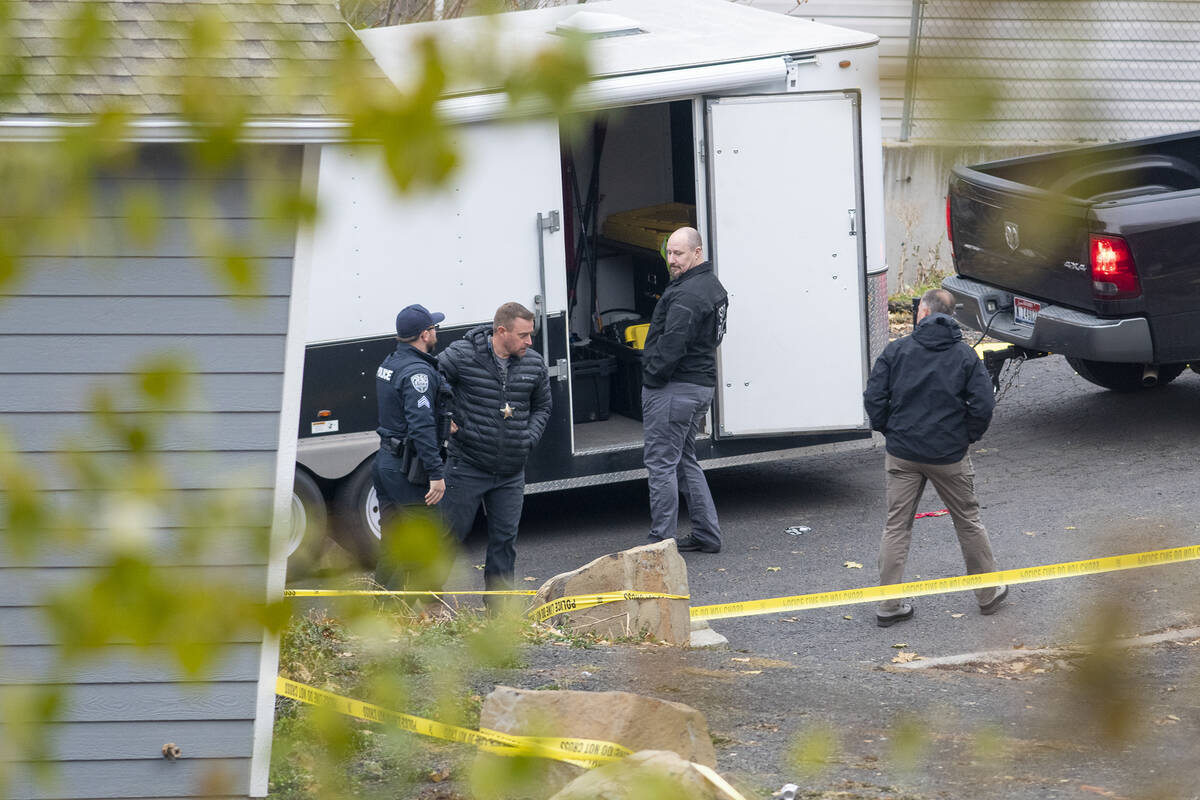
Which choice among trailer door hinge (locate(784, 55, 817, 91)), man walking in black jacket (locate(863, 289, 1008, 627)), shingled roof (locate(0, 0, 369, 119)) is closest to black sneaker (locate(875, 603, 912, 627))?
man walking in black jacket (locate(863, 289, 1008, 627))

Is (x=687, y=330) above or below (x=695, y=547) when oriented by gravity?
above

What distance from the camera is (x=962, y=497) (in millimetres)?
6824

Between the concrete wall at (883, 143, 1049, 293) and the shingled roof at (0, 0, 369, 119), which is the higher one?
the shingled roof at (0, 0, 369, 119)

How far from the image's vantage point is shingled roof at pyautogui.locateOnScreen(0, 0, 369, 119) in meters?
1.45

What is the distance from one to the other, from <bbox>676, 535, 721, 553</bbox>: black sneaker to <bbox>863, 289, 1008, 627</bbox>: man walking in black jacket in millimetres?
1454

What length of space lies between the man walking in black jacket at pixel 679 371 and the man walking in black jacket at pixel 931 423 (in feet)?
4.23

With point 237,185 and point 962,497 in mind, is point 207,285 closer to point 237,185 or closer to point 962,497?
point 237,185

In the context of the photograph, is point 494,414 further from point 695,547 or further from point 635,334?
point 635,334

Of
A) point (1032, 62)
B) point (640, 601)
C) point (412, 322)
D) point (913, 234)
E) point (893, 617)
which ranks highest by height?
point (1032, 62)

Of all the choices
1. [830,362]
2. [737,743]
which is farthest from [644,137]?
[737,743]

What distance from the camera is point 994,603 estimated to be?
7.02 meters

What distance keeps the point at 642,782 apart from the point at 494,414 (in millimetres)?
5206

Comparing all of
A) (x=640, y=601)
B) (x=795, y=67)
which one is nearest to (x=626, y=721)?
(x=640, y=601)

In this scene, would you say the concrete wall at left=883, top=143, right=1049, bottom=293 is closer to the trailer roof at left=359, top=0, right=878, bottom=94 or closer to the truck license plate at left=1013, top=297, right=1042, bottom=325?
the truck license plate at left=1013, top=297, right=1042, bottom=325
